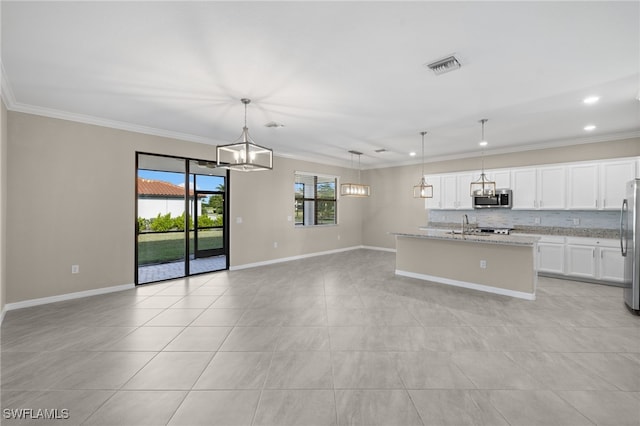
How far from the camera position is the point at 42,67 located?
2766mm

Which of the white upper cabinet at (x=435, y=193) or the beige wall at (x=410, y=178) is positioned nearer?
the beige wall at (x=410, y=178)

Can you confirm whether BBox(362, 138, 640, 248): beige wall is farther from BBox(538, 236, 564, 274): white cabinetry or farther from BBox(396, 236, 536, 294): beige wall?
BBox(538, 236, 564, 274): white cabinetry

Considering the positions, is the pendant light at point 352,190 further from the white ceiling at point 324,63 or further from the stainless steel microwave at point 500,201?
the stainless steel microwave at point 500,201

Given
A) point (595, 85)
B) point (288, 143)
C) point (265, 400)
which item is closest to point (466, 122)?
point (595, 85)

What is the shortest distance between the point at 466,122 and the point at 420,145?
5.41 feet

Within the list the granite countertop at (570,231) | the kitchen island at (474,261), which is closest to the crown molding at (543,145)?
the granite countertop at (570,231)

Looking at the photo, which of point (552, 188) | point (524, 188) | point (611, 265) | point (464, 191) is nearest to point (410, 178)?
point (464, 191)

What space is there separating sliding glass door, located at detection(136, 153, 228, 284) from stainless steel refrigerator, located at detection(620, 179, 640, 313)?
21.6 feet

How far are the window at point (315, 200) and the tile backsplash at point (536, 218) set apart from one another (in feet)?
10.0

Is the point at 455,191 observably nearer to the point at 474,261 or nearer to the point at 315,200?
the point at 474,261

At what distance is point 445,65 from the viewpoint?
106 inches

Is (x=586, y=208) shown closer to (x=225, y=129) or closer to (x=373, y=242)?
(x=373, y=242)

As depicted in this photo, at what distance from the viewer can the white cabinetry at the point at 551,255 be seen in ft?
17.2

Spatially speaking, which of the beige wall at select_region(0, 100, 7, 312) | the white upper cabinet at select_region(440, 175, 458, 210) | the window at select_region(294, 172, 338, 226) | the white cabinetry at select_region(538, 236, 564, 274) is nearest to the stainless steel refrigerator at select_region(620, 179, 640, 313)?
the white cabinetry at select_region(538, 236, 564, 274)
